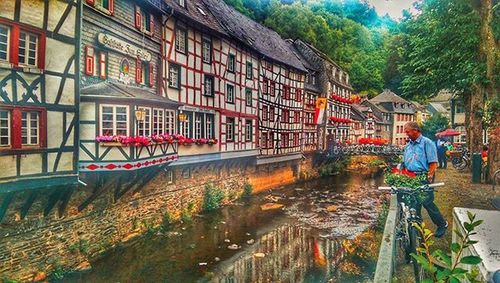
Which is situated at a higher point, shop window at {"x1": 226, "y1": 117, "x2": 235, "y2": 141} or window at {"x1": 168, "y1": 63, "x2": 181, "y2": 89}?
window at {"x1": 168, "y1": 63, "x2": 181, "y2": 89}

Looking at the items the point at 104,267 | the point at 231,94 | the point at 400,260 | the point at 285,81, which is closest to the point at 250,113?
the point at 231,94

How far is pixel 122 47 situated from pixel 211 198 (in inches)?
341

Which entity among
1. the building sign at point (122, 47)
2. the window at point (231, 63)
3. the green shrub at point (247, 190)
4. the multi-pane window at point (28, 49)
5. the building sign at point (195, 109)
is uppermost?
the window at point (231, 63)

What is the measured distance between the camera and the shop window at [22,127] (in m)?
7.75

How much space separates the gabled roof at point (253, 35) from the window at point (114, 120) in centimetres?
960

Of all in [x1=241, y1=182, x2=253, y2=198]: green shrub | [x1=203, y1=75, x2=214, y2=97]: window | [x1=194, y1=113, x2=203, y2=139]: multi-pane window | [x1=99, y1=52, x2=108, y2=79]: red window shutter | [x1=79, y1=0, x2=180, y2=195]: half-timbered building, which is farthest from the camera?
[x1=241, y1=182, x2=253, y2=198]: green shrub

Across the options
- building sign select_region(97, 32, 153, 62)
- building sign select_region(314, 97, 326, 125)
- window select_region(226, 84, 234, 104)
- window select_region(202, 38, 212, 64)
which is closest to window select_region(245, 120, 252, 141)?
window select_region(226, 84, 234, 104)

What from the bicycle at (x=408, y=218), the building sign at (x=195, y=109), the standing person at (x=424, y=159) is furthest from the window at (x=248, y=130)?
the bicycle at (x=408, y=218)

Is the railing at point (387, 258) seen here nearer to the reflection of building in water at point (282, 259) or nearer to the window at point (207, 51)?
the reflection of building in water at point (282, 259)

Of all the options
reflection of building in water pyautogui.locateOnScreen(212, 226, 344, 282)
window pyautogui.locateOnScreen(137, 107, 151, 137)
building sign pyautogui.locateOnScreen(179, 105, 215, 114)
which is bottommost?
reflection of building in water pyautogui.locateOnScreen(212, 226, 344, 282)

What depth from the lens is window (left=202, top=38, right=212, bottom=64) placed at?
16891 mm

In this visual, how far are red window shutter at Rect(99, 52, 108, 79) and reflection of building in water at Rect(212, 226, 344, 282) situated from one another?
6984 mm

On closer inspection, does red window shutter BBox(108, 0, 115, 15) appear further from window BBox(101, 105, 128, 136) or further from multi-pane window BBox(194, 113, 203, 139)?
multi-pane window BBox(194, 113, 203, 139)

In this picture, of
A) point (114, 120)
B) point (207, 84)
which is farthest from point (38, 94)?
point (207, 84)
